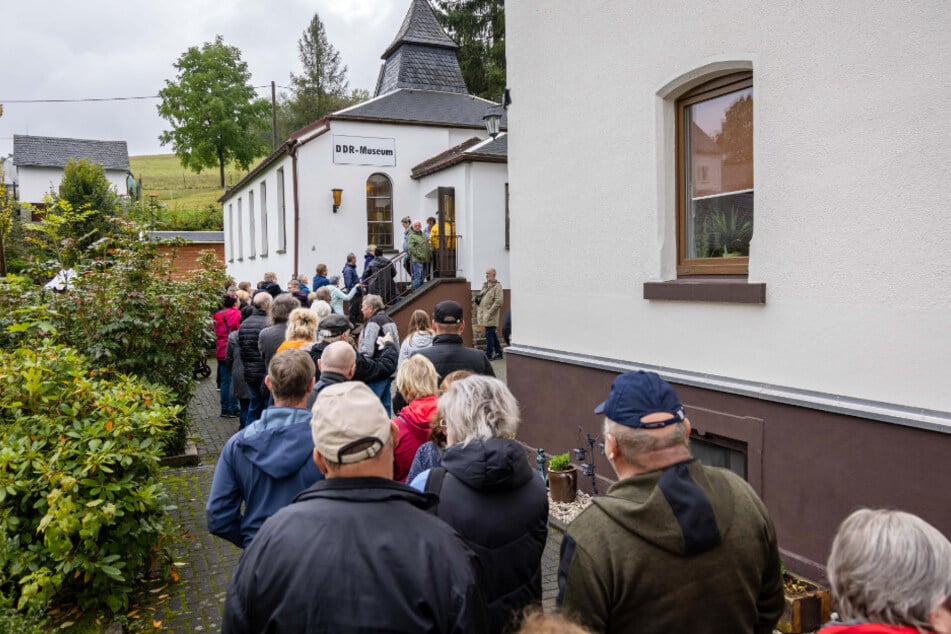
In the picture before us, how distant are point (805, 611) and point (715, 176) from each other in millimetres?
3379

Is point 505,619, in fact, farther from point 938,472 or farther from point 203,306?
point 203,306

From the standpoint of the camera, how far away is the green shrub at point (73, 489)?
4430 millimetres

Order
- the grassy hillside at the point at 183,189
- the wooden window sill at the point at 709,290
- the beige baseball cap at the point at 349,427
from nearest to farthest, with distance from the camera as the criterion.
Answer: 1. the beige baseball cap at the point at 349,427
2. the wooden window sill at the point at 709,290
3. the grassy hillside at the point at 183,189

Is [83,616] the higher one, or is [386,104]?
[386,104]

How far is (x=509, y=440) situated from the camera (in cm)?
303

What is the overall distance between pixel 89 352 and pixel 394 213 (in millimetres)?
15617

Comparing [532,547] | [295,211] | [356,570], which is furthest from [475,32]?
[356,570]

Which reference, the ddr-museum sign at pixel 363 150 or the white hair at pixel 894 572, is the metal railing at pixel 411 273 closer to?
the ddr-museum sign at pixel 363 150

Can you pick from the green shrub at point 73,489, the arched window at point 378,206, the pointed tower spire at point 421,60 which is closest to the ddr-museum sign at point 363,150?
A: the arched window at point 378,206

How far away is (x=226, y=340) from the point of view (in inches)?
452

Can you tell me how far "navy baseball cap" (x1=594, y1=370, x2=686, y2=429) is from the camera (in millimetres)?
2391

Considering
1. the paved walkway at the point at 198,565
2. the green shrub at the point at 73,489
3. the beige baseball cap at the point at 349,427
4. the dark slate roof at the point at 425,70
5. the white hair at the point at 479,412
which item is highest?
the dark slate roof at the point at 425,70

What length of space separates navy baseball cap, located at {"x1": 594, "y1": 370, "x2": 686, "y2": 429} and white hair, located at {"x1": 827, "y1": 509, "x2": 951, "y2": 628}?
700mm

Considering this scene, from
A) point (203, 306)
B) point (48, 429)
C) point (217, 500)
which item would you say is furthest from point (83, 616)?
point (203, 306)
